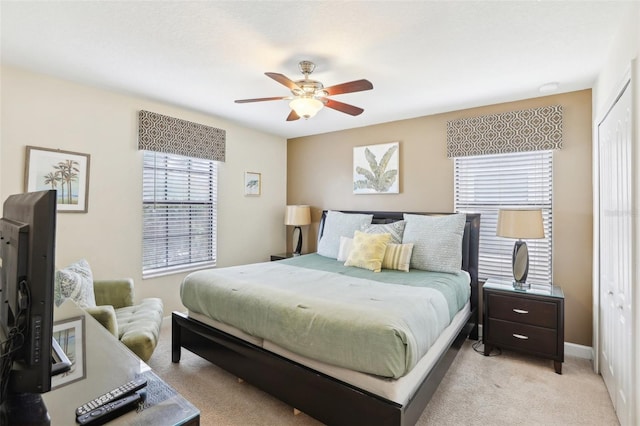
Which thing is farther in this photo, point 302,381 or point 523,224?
point 523,224

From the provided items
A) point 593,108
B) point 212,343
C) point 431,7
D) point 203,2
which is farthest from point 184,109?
point 593,108

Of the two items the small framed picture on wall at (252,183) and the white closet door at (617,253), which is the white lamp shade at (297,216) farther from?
the white closet door at (617,253)

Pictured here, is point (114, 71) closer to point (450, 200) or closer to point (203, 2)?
point (203, 2)

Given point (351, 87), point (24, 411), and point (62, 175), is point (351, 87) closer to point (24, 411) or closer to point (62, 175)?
point (24, 411)

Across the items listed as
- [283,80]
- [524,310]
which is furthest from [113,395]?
[524,310]

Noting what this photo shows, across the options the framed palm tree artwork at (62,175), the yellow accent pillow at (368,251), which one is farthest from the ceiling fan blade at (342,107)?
the framed palm tree artwork at (62,175)

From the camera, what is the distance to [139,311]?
290 cm

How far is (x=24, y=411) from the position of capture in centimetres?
89

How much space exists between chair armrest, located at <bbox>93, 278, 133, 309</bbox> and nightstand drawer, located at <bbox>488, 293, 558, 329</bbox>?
3451mm

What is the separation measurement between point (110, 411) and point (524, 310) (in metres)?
3.19

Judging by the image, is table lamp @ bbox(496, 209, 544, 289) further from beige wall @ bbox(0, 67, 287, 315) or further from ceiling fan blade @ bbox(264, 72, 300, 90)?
beige wall @ bbox(0, 67, 287, 315)

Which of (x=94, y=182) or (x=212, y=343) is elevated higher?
(x=94, y=182)

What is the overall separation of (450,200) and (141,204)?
3.53m

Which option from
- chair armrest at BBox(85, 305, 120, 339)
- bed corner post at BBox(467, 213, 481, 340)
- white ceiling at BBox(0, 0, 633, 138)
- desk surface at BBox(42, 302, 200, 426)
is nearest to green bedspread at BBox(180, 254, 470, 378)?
bed corner post at BBox(467, 213, 481, 340)
